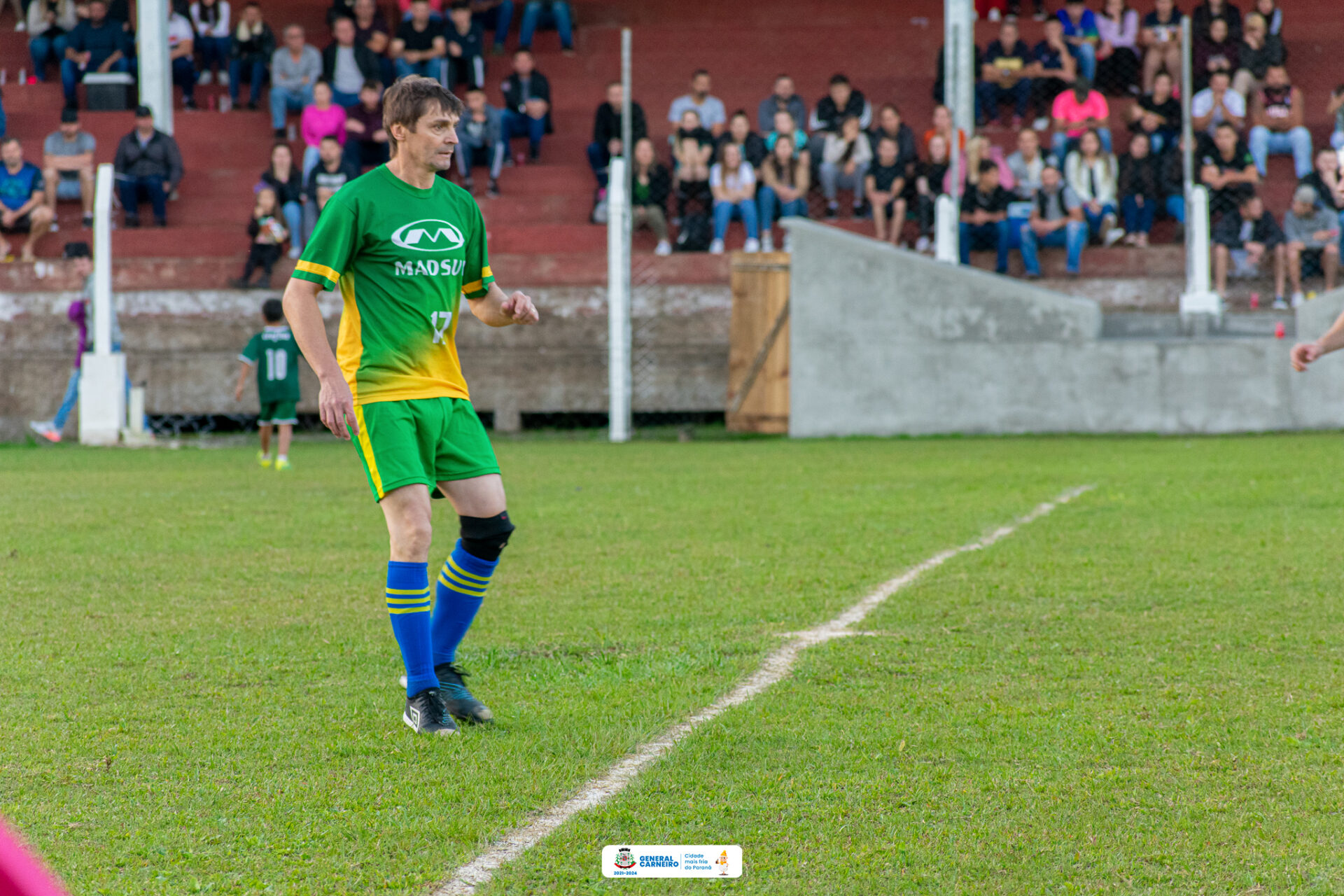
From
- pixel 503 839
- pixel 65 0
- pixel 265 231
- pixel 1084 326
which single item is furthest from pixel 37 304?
pixel 503 839

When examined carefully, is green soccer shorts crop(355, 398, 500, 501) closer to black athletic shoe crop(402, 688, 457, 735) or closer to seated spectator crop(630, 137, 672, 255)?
black athletic shoe crop(402, 688, 457, 735)

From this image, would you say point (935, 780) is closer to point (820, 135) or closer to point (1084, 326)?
point (1084, 326)

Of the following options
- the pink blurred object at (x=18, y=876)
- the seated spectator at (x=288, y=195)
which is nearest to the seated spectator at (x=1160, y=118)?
the seated spectator at (x=288, y=195)

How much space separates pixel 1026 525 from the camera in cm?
845

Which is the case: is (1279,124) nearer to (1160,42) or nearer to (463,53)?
(1160,42)

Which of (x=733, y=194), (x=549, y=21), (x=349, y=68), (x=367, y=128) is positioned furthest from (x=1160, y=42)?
(x=349, y=68)

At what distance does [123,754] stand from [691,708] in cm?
162

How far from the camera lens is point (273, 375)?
1362cm

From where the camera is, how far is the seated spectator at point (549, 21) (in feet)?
72.7

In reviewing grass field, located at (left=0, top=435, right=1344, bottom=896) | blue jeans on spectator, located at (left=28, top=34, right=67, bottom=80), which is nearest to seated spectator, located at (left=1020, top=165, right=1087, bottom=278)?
grass field, located at (left=0, top=435, right=1344, bottom=896)

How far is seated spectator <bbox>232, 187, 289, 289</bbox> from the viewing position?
18.2 meters

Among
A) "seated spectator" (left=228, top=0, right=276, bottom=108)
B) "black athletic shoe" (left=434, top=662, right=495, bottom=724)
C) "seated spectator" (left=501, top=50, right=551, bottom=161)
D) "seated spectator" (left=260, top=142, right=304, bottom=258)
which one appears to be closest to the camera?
"black athletic shoe" (left=434, top=662, right=495, bottom=724)

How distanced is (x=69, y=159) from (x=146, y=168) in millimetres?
1308

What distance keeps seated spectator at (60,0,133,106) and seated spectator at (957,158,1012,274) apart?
13.4 meters
